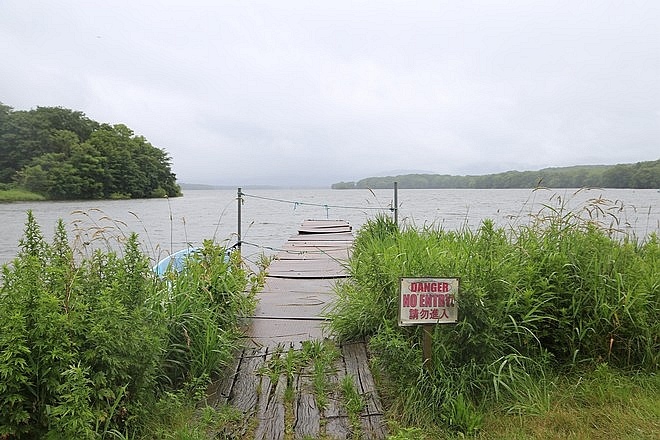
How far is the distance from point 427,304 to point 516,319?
0.71 m

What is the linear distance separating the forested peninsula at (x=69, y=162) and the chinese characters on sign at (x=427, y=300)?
4110 centimetres

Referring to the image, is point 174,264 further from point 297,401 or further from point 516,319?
point 516,319

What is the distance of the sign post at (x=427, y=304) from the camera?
2.31 meters

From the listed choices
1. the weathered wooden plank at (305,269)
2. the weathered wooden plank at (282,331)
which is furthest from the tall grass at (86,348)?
the weathered wooden plank at (305,269)

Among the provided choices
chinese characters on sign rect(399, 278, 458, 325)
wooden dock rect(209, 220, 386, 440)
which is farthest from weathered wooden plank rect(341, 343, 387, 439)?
chinese characters on sign rect(399, 278, 458, 325)

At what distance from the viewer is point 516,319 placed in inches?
105

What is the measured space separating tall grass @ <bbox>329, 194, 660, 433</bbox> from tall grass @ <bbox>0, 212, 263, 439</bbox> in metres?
1.11

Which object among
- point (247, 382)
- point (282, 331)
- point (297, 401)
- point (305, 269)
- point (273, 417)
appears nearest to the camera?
point (273, 417)

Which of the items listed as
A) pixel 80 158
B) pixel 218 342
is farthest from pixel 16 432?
A: pixel 80 158

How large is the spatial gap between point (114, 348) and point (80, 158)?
42943mm

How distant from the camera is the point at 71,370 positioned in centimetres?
165

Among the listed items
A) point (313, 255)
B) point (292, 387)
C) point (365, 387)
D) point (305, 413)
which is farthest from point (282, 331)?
point (313, 255)

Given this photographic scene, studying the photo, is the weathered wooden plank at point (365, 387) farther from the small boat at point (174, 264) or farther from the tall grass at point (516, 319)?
the small boat at point (174, 264)

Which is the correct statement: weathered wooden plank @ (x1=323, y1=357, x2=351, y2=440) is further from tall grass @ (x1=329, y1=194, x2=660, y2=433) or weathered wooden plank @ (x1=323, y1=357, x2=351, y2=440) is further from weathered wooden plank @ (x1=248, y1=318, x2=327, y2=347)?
weathered wooden plank @ (x1=248, y1=318, x2=327, y2=347)
